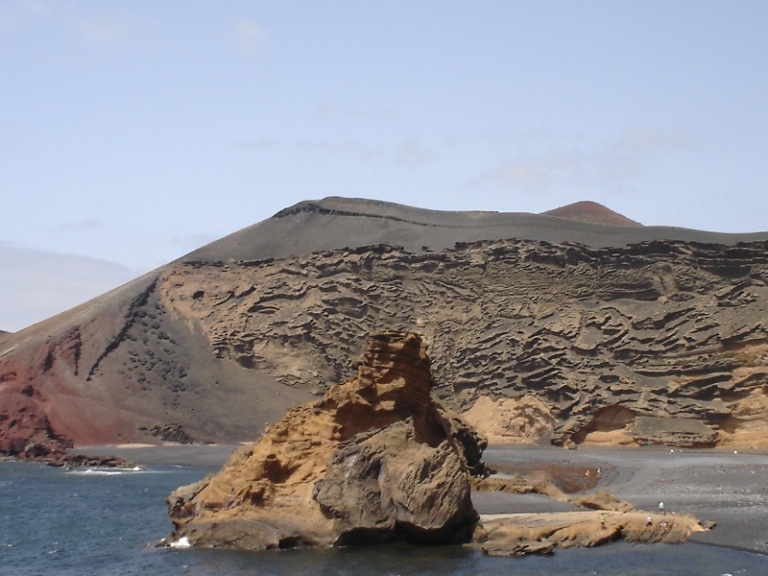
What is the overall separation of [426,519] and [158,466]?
1640 inches

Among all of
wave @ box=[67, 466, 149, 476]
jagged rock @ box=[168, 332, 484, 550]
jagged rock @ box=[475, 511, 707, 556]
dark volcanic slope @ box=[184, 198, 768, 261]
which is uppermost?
dark volcanic slope @ box=[184, 198, 768, 261]

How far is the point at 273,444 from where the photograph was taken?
90.5 feet

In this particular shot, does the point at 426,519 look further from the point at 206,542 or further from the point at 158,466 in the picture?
the point at 158,466

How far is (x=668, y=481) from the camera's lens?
1535 inches

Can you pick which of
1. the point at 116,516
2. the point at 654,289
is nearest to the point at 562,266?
the point at 654,289

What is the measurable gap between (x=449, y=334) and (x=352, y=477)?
59628mm

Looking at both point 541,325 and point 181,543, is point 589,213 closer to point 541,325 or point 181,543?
point 541,325

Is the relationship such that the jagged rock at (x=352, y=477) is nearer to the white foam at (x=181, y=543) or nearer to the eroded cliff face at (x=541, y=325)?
the white foam at (x=181, y=543)

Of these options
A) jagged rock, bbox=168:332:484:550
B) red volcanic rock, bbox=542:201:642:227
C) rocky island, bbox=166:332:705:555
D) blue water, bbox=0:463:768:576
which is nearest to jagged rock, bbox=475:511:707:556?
rocky island, bbox=166:332:705:555

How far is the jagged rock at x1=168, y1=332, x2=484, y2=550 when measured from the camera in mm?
24922

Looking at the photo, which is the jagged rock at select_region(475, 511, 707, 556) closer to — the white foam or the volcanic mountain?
the white foam

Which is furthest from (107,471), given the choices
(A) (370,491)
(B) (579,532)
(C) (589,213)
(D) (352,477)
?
(C) (589,213)

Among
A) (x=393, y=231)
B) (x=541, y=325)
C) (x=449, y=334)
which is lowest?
(x=541, y=325)

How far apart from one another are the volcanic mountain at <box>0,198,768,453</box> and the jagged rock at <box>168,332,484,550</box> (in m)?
38.9
